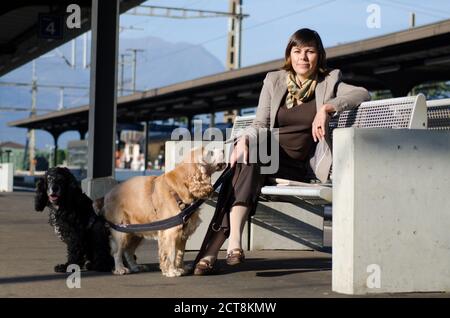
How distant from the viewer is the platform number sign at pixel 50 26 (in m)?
17.8

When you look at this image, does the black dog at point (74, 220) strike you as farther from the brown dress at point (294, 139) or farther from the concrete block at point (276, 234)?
the concrete block at point (276, 234)

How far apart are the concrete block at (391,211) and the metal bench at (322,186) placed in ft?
1.57

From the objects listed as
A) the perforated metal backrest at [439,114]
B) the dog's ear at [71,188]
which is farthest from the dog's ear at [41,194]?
the perforated metal backrest at [439,114]

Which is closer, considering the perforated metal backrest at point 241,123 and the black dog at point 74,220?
the black dog at point 74,220

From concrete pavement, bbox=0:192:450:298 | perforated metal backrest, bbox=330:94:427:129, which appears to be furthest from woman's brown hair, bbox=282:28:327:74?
concrete pavement, bbox=0:192:450:298

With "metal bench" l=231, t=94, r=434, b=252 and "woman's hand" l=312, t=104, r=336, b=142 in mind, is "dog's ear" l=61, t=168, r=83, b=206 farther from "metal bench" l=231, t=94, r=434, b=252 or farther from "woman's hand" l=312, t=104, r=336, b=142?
"woman's hand" l=312, t=104, r=336, b=142

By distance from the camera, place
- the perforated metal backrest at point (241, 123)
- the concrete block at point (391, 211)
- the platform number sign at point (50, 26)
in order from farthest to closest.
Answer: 1. the platform number sign at point (50, 26)
2. the perforated metal backrest at point (241, 123)
3. the concrete block at point (391, 211)

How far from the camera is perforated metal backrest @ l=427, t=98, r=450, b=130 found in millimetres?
5938

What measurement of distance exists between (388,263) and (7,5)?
13.0 m

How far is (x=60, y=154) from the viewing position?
369 feet

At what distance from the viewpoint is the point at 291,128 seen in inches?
229

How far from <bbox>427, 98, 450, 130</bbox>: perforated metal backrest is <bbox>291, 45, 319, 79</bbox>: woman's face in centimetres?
95

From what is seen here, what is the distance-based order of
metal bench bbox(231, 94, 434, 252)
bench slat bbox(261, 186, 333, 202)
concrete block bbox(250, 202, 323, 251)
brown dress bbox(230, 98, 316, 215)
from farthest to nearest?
concrete block bbox(250, 202, 323, 251)
brown dress bbox(230, 98, 316, 215)
metal bench bbox(231, 94, 434, 252)
bench slat bbox(261, 186, 333, 202)

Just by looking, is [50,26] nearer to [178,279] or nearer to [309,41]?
[309,41]
